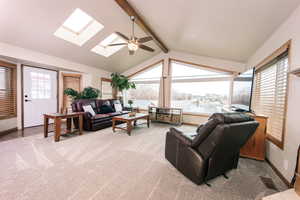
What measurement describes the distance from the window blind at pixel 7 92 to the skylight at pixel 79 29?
187 cm

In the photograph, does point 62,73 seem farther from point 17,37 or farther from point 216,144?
point 216,144

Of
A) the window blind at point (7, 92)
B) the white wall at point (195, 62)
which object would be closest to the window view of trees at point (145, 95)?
the white wall at point (195, 62)

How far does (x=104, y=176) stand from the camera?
1740 millimetres

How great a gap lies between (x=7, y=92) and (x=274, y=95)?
637cm

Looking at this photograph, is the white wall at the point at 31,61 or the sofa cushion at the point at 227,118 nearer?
the sofa cushion at the point at 227,118

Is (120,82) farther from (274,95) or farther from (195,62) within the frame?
(274,95)

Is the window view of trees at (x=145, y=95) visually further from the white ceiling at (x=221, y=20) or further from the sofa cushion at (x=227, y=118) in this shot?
the sofa cushion at (x=227, y=118)

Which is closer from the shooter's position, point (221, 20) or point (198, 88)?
point (221, 20)

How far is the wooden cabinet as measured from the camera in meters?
2.25

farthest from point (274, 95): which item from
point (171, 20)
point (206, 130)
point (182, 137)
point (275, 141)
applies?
point (171, 20)

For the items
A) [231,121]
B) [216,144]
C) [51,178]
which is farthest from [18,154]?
[231,121]

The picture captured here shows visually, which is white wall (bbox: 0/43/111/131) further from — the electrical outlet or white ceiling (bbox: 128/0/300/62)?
the electrical outlet

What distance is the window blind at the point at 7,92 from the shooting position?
11.1ft

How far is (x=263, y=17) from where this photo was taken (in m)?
2.03
